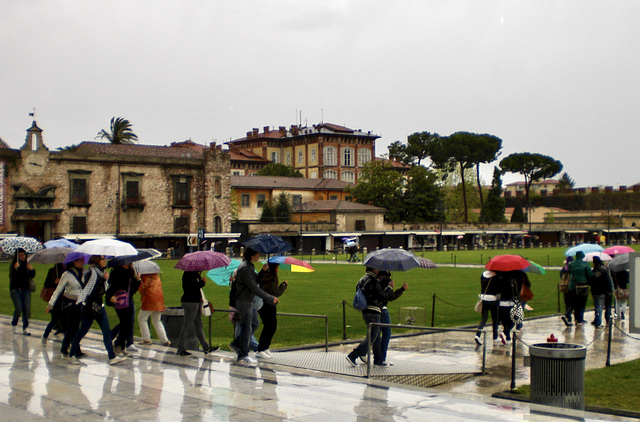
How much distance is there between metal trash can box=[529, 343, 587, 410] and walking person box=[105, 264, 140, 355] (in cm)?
631

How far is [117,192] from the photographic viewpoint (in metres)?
62.5

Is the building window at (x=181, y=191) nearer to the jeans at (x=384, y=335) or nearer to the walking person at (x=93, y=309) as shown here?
the walking person at (x=93, y=309)

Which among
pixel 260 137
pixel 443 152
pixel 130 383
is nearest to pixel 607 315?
pixel 130 383

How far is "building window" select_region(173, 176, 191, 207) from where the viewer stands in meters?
65.9

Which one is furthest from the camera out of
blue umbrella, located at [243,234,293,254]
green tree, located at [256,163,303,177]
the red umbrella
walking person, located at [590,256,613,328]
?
green tree, located at [256,163,303,177]

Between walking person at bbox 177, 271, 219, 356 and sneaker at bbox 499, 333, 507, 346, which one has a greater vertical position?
walking person at bbox 177, 271, 219, 356

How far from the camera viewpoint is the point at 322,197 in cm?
9219

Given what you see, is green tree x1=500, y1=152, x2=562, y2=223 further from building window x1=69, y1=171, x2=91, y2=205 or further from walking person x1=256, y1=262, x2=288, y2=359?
walking person x1=256, y1=262, x2=288, y2=359

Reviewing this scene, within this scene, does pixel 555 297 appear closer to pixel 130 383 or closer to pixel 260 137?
pixel 130 383

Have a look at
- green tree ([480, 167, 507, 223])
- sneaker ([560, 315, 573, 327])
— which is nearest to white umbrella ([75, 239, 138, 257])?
sneaker ([560, 315, 573, 327])

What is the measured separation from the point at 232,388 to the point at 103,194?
56003 millimetres

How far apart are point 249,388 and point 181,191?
5837 centimetres

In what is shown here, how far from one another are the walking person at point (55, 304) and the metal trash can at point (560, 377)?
7.88 meters

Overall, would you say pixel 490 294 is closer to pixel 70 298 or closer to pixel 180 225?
pixel 70 298
